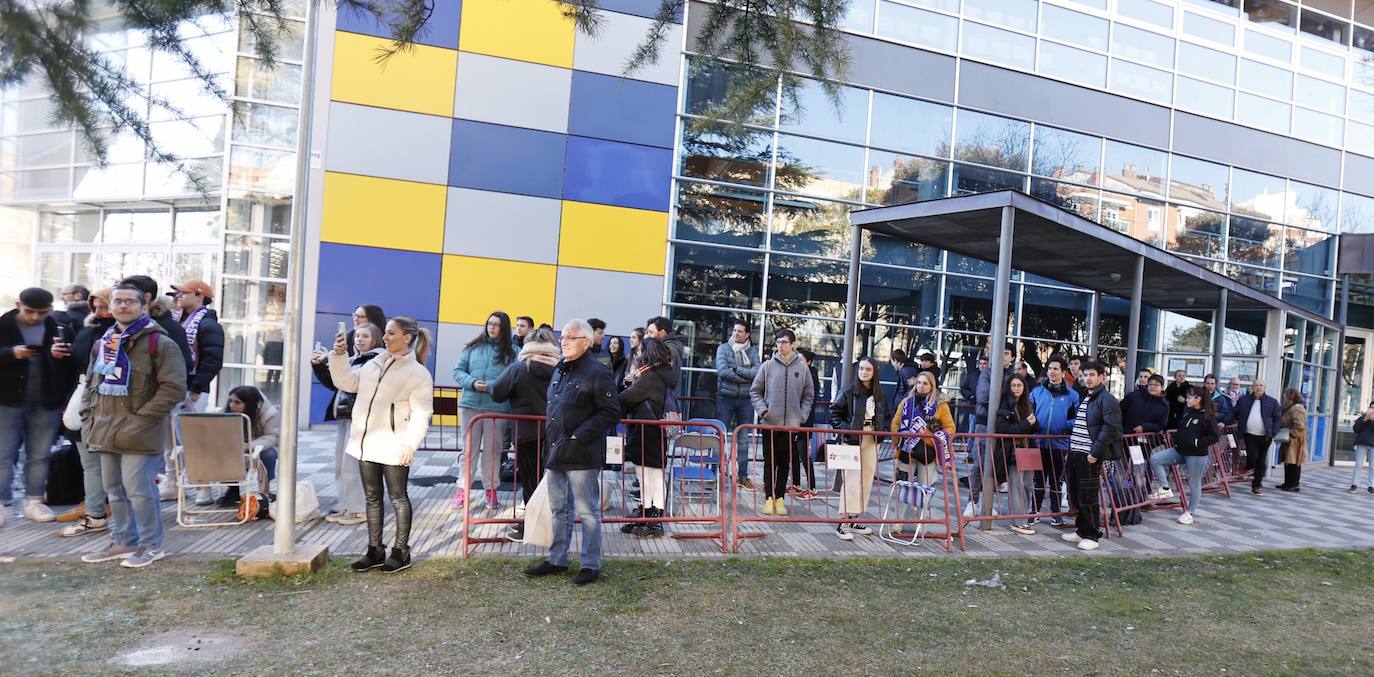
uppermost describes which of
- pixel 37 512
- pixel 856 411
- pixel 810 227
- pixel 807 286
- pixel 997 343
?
pixel 810 227

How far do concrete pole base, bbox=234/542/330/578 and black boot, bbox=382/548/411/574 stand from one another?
17.1 inches

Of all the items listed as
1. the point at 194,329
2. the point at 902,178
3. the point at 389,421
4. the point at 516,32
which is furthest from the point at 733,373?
the point at 516,32

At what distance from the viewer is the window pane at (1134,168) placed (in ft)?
46.3

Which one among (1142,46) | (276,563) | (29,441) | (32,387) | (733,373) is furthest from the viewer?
(1142,46)

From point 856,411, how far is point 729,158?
21.4 feet

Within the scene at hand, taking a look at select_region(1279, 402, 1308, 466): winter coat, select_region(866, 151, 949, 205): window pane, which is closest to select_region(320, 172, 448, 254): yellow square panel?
select_region(866, 151, 949, 205): window pane

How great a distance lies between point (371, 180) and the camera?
10.9 meters

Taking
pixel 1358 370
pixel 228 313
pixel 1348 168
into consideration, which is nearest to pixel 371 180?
pixel 228 313

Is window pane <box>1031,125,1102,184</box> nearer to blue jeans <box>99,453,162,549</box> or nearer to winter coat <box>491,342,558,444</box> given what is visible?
winter coat <box>491,342,558,444</box>

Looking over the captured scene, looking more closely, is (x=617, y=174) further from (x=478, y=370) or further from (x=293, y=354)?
(x=293, y=354)

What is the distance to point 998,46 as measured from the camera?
1335cm

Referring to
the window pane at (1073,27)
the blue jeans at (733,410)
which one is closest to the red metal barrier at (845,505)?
the blue jeans at (733,410)

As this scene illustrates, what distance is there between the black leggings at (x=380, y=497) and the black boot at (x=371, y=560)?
27 mm

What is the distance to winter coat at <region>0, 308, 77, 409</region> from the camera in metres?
5.36
